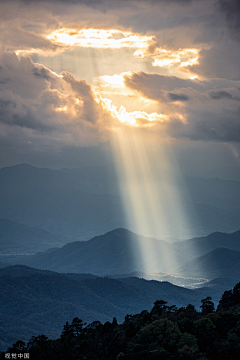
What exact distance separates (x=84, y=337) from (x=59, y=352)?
57.4 feet

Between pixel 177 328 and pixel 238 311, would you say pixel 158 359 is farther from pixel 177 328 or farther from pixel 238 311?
pixel 238 311

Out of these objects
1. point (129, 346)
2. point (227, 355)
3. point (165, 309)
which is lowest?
point (227, 355)

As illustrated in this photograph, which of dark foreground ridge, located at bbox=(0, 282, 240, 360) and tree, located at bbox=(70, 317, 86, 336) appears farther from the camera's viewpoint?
tree, located at bbox=(70, 317, 86, 336)

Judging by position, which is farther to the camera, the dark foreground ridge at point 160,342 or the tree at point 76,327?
the tree at point 76,327

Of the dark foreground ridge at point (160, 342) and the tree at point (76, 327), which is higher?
the tree at point (76, 327)

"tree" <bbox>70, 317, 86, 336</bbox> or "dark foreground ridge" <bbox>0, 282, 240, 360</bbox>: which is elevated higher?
"tree" <bbox>70, 317, 86, 336</bbox>

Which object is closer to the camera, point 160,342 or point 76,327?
point 160,342

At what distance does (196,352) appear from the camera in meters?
88.3

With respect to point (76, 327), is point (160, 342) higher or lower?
lower

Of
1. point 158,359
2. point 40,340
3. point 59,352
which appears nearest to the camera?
point 158,359

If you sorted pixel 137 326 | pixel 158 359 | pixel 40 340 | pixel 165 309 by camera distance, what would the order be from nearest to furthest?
pixel 158 359 < pixel 137 326 < pixel 40 340 < pixel 165 309

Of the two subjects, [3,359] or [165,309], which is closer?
[3,359]

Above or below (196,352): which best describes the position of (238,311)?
above

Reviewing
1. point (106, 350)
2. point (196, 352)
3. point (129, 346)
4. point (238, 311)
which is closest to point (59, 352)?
point (106, 350)
